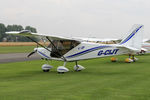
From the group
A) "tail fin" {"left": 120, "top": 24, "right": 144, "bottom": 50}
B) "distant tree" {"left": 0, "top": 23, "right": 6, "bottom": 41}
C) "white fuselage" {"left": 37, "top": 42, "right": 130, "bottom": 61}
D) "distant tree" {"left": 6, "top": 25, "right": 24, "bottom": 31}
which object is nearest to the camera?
"white fuselage" {"left": 37, "top": 42, "right": 130, "bottom": 61}

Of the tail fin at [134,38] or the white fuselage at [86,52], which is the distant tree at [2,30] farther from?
the white fuselage at [86,52]

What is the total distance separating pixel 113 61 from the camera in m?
19.5

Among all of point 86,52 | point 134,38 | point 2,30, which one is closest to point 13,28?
point 2,30

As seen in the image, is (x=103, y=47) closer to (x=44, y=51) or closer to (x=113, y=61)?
(x=44, y=51)

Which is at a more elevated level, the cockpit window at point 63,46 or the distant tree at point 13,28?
the distant tree at point 13,28

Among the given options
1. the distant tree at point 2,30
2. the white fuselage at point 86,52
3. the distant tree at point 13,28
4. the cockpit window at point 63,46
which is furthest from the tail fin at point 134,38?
the distant tree at point 13,28

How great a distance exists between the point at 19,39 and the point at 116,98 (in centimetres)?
11360

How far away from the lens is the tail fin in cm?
1434

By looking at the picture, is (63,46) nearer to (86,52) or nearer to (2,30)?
(86,52)

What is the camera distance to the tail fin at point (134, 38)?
14.3 m

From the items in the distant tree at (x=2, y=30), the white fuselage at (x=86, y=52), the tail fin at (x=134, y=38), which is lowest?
the white fuselage at (x=86, y=52)

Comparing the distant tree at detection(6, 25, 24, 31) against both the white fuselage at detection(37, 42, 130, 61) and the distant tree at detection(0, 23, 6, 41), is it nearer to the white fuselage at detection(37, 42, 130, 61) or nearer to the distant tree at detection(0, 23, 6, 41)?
the distant tree at detection(0, 23, 6, 41)

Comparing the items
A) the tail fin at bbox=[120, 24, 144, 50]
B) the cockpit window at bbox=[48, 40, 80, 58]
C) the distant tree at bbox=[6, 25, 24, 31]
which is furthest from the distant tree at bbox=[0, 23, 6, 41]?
the cockpit window at bbox=[48, 40, 80, 58]

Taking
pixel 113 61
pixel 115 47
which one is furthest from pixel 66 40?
pixel 113 61
